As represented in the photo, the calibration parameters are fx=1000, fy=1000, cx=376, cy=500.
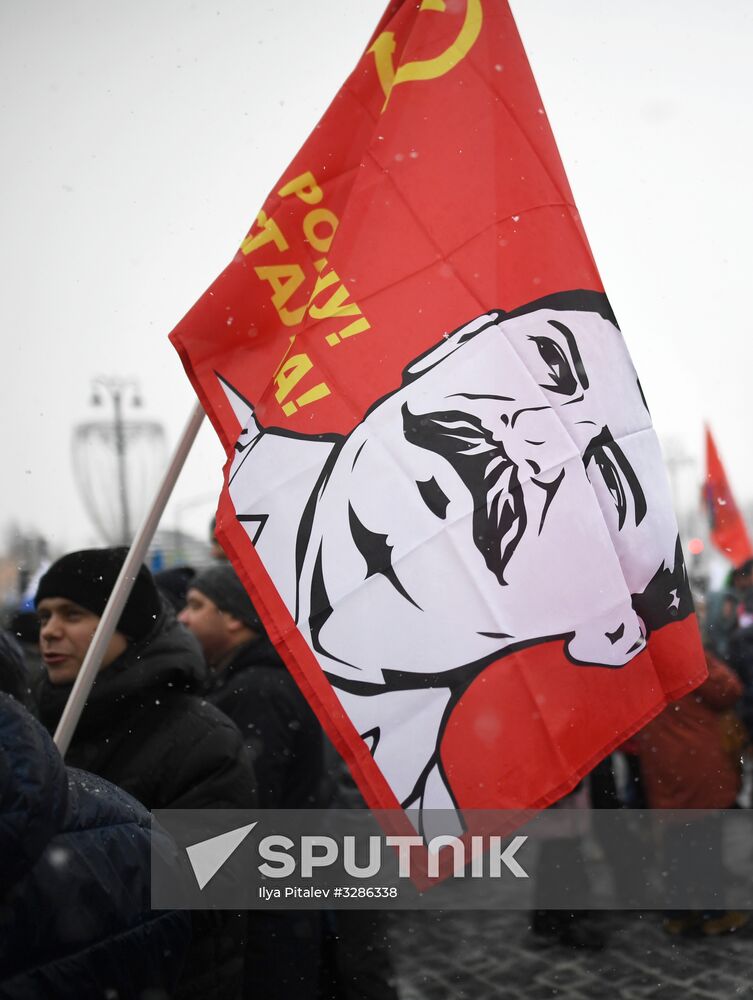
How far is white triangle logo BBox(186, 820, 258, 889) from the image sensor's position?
2.58m

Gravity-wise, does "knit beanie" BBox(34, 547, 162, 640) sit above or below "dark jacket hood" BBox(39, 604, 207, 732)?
above

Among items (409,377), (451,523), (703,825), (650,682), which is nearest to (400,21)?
(409,377)

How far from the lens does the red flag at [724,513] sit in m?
8.77

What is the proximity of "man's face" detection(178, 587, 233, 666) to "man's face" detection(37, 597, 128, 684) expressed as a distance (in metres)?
0.90

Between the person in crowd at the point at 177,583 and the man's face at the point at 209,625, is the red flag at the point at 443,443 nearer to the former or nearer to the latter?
the man's face at the point at 209,625

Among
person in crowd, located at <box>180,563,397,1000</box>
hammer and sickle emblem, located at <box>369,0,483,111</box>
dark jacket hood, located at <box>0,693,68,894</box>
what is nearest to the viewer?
dark jacket hood, located at <box>0,693,68,894</box>

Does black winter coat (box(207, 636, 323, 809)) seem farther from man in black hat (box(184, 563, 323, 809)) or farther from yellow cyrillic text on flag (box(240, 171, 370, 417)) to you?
yellow cyrillic text on flag (box(240, 171, 370, 417))

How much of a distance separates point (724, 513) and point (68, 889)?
27.2ft

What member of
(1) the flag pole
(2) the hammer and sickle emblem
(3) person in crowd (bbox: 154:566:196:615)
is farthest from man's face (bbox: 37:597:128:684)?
(3) person in crowd (bbox: 154:566:196:615)

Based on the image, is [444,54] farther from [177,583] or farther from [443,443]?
[177,583]

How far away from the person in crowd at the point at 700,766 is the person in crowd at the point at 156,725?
2976 millimetres

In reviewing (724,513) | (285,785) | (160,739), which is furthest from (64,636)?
(724,513)

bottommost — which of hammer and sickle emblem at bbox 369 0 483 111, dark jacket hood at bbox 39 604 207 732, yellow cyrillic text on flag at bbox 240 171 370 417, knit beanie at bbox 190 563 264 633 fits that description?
knit beanie at bbox 190 563 264 633

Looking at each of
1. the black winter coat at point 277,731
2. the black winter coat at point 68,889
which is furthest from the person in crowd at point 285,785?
the black winter coat at point 68,889
